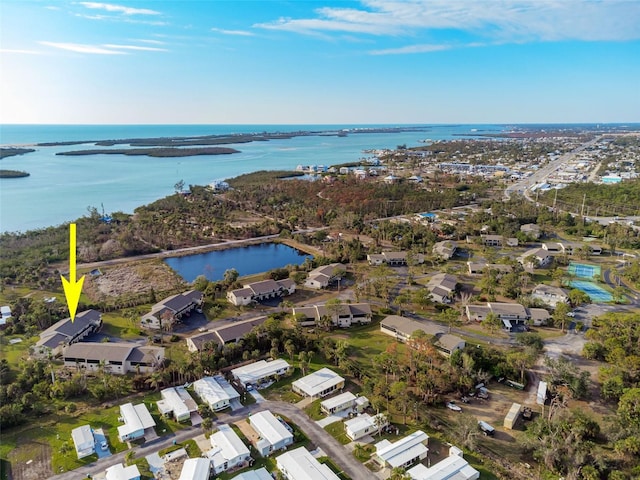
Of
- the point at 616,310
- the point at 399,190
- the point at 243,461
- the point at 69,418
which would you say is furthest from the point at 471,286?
the point at 399,190

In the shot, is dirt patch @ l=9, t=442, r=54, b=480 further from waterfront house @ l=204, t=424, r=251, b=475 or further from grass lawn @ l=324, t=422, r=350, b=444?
grass lawn @ l=324, t=422, r=350, b=444

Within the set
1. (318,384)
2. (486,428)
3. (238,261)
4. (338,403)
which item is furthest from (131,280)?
(486,428)

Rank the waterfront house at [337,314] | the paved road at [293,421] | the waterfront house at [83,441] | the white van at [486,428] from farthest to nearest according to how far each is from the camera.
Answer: the waterfront house at [337,314], the white van at [486,428], the waterfront house at [83,441], the paved road at [293,421]

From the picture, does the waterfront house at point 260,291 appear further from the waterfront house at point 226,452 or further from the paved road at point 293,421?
the waterfront house at point 226,452

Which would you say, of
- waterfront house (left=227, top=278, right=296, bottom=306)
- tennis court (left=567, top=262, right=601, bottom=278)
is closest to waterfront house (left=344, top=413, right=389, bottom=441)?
waterfront house (left=227, top=278, right=296, bottom=306)

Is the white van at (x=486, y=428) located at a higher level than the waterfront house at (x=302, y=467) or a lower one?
lower

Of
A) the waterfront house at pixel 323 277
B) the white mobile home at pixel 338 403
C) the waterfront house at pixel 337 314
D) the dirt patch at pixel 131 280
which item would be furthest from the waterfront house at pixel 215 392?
the dirt patch at pixel 131 280

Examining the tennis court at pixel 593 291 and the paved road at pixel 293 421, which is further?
the tennis court at pixel 593 291

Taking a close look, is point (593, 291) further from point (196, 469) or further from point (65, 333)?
point (65, 333)
